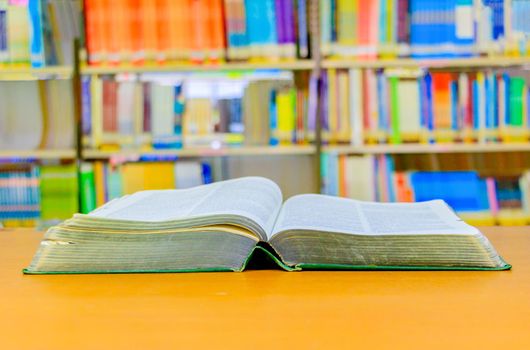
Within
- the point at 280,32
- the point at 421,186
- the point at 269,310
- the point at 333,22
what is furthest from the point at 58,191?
the point at 269,310

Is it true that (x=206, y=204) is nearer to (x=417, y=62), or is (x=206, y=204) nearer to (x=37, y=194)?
(x=417, y=62)

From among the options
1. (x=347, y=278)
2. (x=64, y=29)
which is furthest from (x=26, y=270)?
(x=64, y=29)

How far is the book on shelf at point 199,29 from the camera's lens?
2234 millimetres

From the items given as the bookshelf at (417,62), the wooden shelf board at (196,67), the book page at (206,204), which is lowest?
the book page at (206,204)

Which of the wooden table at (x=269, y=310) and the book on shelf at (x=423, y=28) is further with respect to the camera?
the book on shelf at (x=423, y=28)

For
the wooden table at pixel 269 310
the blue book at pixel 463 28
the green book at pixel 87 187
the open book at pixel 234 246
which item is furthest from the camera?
the green book at pixel 87 187

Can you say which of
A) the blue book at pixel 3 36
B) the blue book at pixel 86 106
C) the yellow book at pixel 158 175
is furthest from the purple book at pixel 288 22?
the blue book at pixel 3 36

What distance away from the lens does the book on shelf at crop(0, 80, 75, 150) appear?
2318 mm

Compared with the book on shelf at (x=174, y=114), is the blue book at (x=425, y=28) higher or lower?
higher

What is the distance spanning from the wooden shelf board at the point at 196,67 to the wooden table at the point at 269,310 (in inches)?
64.0

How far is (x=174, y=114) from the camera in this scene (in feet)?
7.52

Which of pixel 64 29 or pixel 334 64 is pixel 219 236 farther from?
pixel 64 29

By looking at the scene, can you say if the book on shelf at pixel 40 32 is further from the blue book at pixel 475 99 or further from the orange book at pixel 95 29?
the blue book at pixel 475 99

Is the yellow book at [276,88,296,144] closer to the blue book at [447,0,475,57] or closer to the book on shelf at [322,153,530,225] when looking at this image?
the book on shelf at [322,153,530,225]
